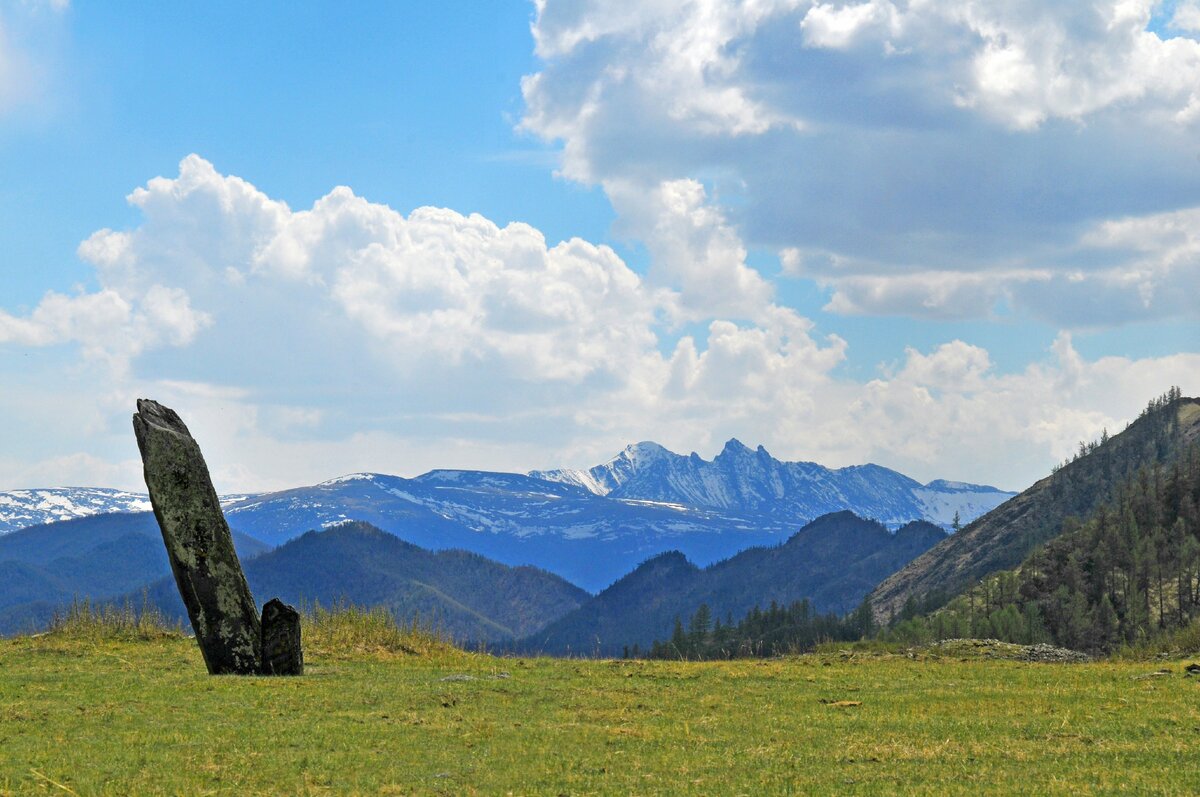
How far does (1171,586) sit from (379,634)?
131 metres

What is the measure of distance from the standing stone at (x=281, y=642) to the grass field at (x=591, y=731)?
31.5 inches

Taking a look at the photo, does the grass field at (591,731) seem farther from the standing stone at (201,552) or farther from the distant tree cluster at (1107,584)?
the distant tree cluster at (1107,584)

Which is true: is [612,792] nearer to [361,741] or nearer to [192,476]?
[361,741]

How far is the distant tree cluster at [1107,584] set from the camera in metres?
133

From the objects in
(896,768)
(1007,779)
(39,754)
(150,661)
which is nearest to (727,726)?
(896,768)

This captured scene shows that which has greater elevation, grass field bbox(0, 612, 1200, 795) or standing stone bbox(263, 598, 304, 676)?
standing stone bbox(263, 598, 304, 676)

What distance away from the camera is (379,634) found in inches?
1367

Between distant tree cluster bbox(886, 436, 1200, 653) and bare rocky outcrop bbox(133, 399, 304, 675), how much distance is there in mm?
108862

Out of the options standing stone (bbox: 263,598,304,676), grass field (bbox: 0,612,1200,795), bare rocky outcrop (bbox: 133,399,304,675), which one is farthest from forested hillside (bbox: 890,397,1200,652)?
bare rocky outcrop (bbox: 133,399,304,675)

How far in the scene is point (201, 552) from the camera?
1056 inches

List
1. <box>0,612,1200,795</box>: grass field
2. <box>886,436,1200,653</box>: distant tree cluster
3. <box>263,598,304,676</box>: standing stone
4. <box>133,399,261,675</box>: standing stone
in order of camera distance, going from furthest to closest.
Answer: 1. <box>886,436,1200,653</box>: distant tree cluster
2. <box>263,598,304,676</box>: standing stone
3. <box>133,399,261,675</box>: standing stone
4. <box>0,612,1200,795</box>: grass field

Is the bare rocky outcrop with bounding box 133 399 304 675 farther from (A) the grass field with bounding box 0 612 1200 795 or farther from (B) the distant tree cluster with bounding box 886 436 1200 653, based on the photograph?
(B) the distant tree cluster with bounding box 886 436 1200 653

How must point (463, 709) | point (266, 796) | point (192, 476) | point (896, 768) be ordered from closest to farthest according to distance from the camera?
point (266, 796), point (896, 768), point (463, 709), point (192, 476)

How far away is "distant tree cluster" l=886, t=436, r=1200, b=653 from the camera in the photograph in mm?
133125
